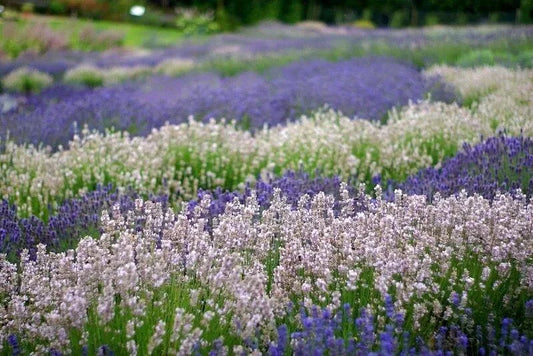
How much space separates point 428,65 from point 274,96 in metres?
3.11

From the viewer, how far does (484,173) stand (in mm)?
3699

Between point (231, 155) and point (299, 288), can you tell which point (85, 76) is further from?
point (299, 288)

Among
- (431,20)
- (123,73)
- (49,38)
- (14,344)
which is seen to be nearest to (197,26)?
(49,38)

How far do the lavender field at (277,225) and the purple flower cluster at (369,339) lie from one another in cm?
1

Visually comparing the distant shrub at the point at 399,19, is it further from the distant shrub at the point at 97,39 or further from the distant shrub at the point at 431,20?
the distant shrub at the point at 97,39

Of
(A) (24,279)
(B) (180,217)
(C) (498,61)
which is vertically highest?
(C) (498,61)

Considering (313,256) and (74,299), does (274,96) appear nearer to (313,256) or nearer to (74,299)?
(313,256)

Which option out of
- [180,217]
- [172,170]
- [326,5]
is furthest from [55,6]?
[180,217]

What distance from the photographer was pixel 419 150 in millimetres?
4781

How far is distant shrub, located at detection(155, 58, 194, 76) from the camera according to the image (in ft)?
35.7

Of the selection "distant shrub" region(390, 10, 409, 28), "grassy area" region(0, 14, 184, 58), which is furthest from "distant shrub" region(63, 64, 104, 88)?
"distant shrub" region(390, 10, 409, 28)

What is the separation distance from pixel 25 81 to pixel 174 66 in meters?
2.76

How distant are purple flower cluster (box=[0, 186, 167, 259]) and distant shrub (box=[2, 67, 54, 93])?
6780 millimetres

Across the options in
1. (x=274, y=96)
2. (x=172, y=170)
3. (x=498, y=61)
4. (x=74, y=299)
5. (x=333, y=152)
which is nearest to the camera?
(x=74, y=299)
